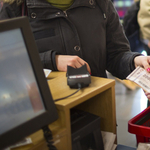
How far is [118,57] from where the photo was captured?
4.59ft

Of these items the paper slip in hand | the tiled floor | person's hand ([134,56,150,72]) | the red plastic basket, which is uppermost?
person's hand ([134,56,150,72])

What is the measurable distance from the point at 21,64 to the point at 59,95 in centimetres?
21

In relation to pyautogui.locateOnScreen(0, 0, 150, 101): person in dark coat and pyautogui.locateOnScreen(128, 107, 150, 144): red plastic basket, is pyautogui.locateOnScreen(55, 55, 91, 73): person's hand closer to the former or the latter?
pyautogui.locateOnScreen(0, 0, 150, 101): person in dark coat

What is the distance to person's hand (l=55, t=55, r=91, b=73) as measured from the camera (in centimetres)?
110

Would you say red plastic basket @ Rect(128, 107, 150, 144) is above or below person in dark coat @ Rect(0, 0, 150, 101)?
Answer: below

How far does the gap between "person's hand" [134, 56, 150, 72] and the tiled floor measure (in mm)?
1244

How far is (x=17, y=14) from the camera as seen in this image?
123 cm

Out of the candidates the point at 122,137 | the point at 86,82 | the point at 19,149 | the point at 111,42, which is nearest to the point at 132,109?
the point at 122,137

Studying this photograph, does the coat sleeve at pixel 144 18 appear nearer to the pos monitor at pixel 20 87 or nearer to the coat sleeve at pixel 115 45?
the coat sleeve at pixel 115 45

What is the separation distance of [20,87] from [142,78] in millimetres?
620

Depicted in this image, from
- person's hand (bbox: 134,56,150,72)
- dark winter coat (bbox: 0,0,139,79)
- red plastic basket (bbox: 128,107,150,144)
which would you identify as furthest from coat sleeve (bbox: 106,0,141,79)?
red plastic basket (bbox: 128,107,150,144)

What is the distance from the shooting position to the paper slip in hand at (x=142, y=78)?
3.62ft

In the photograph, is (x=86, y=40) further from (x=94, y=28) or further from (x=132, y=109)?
(x=132, y=109)

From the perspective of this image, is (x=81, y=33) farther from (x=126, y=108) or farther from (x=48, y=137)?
(x=126, y=108)
